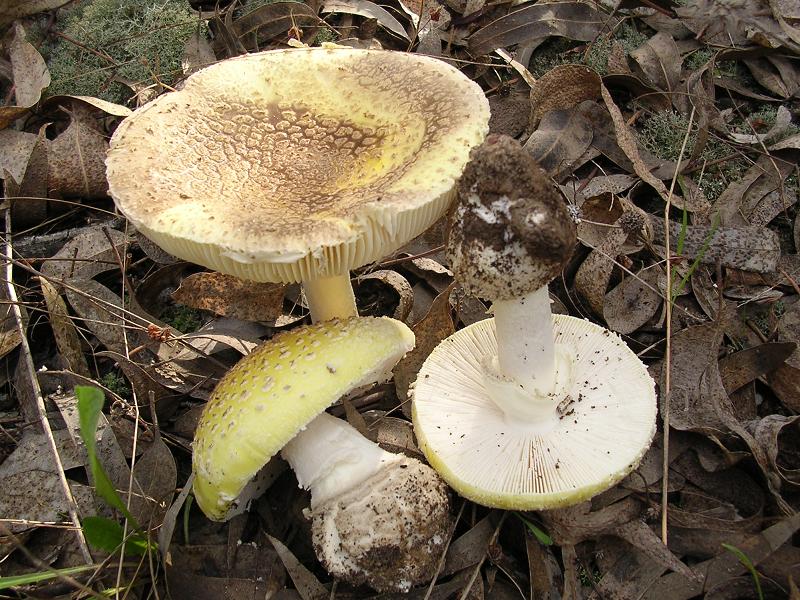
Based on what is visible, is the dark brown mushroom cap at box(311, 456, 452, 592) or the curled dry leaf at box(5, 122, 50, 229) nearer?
the dark brown mushroom cap at box(311, 456, 452, 592)

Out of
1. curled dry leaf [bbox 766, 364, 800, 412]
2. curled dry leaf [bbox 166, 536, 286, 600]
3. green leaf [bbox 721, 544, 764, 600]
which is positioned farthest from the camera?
curled dry leaf [bbox 766, 364, 800, 412]

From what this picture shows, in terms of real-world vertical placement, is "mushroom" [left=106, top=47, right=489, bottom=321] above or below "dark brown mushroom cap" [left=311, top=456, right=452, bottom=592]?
above

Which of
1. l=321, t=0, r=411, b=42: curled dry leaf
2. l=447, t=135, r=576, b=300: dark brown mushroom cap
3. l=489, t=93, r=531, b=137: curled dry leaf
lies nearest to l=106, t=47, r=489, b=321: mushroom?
l=447, t=135, r=576, b=300: dark brown mushroom cap

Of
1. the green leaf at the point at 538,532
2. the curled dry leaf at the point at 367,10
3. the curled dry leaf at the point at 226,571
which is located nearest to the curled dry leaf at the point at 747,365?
the green leaf at the point at 538,532

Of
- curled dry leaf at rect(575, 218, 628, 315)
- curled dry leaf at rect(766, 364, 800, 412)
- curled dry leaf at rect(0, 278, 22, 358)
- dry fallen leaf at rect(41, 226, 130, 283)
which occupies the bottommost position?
curled dry leaf at rect(766, 364, 800, 412)

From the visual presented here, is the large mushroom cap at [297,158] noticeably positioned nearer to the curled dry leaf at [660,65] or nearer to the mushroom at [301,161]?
the mushroom at [301,161]

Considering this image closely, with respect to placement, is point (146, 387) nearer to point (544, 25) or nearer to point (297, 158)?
point (297, 158)

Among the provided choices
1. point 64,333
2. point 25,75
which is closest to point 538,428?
point 64,333

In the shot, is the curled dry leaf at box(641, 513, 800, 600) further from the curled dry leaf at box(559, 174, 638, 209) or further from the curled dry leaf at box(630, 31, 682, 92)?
the curled dry leaf at box(630, 31, 682, 92)
